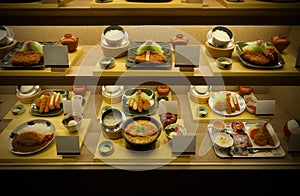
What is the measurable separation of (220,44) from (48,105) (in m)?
1.44

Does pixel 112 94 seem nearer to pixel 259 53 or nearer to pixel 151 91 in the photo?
pixel 151 91

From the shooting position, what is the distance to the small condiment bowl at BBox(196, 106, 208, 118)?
2.65 meters

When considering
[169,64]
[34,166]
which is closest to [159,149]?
[169,64]

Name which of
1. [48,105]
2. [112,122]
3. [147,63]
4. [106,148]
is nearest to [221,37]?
[147,63]

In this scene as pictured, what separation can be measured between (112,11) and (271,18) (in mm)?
937

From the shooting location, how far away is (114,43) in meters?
2.34

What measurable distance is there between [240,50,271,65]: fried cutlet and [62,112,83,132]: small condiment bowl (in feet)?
4.21

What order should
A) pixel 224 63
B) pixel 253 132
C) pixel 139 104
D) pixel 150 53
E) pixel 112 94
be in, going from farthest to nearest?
1. pixel 112 94
2. pixel 139 104
3. pixel 253 132
4. pixel 150 53
5. pixel 224 63

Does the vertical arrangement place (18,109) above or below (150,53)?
below

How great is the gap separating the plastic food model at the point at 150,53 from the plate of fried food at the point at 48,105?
86cm

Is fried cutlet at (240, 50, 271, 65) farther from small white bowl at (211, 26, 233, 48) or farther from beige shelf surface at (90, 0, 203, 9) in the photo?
beige shelf surface at (90, 0, 203, 9)

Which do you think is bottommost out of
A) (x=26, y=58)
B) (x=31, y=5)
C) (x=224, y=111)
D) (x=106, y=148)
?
(x=106, y=148)

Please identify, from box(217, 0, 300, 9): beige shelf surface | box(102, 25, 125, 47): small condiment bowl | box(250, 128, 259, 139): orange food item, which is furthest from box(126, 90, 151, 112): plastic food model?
box(217, 0, 300, 9): beige shelf surface

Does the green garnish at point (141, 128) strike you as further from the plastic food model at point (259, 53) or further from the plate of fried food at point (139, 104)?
the plastic food model at point (259, 53)
